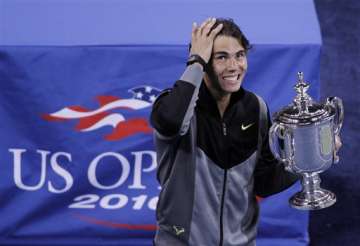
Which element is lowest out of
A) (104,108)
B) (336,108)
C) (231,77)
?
(104,108)

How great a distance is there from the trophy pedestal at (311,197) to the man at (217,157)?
68 mm

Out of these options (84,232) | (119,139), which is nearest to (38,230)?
(84,232)

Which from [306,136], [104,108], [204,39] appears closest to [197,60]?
[204,39]

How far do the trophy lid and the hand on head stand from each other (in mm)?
292

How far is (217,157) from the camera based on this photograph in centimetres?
199

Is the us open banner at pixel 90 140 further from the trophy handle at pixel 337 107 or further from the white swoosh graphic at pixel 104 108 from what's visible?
the trophy handle at pixel 337 107

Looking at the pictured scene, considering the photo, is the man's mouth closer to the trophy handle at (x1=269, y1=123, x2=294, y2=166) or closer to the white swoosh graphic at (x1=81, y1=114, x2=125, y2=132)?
the trophy handle at (x1=269, y1=123, x2=294, y2=166)

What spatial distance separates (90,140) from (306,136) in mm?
1217

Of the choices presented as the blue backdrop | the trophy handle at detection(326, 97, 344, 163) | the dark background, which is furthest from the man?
the dark background

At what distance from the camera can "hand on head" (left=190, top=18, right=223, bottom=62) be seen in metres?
1.88

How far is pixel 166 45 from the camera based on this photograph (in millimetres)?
2941

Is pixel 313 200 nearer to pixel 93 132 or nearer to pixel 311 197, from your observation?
pixel 311 197

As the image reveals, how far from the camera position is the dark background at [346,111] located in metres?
3.29

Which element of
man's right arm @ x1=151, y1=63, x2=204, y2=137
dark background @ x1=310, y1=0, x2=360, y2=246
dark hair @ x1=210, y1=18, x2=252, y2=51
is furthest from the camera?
dark background @ x1=310, y1=0, x2=360, y2=246
